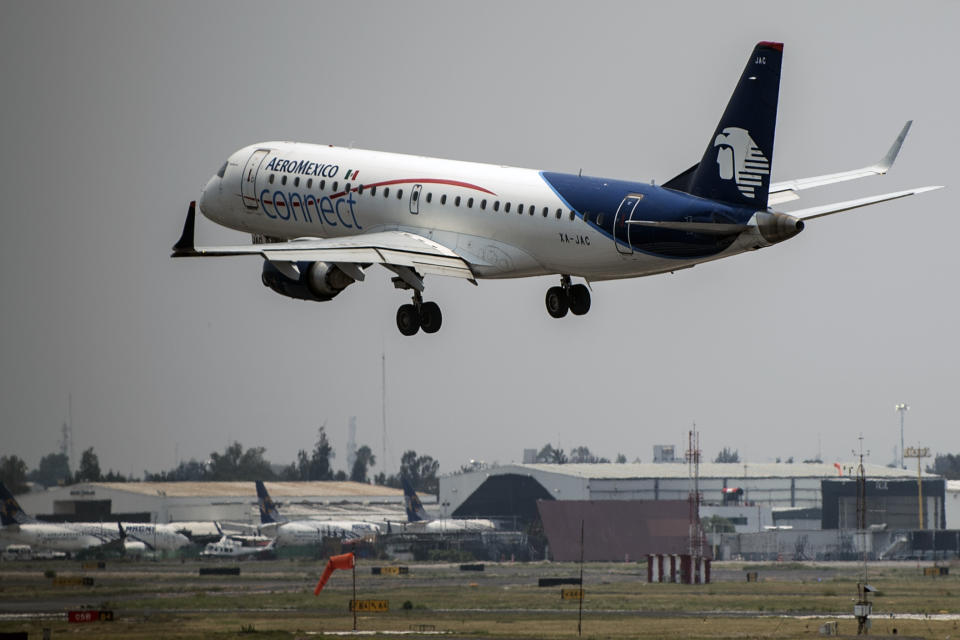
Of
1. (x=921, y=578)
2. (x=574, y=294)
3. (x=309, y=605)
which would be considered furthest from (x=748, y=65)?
(x=921, y=578)

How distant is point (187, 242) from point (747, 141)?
2194cm

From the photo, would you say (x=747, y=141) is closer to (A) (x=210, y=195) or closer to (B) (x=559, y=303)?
(B) (x=559, y=303)

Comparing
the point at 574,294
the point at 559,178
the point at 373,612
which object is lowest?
the point at 373,612

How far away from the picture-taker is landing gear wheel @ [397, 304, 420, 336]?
224 feet

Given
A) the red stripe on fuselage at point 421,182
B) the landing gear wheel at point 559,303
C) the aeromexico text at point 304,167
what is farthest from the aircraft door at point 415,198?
the landing gear wheel at point 559,303

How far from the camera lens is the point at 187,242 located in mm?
63562

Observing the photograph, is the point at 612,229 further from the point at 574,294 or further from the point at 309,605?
the point at 309,605

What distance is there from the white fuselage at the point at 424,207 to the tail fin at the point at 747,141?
2.26 m

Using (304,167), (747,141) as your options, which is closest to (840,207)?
(747,141)

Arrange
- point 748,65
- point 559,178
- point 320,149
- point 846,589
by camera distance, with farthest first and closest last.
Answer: point 846,589 < point 320,149 < point 559,178 < point 748,65

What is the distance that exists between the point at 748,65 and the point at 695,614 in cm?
8486

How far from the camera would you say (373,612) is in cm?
A: 13638

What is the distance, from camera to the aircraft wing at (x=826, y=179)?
2777 inches

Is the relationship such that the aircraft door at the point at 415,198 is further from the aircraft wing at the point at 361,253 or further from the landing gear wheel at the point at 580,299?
the landing gear wheel at the point at 580,299
